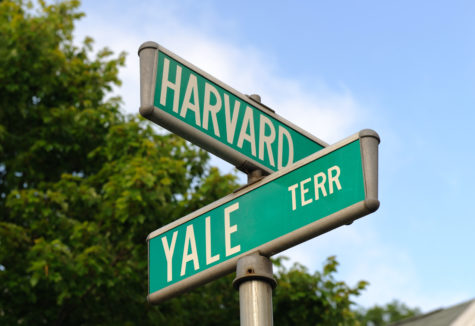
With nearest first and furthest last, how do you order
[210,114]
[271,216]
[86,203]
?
[271,216]
[210,114]
[86,203]

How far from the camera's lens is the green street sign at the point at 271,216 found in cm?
273

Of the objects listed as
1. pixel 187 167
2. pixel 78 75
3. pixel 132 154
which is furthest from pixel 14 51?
pixel 187 167

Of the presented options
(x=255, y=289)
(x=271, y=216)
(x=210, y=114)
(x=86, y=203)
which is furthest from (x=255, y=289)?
(x=86, y=203)

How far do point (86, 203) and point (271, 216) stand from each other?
262 inches

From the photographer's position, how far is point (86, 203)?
922cm

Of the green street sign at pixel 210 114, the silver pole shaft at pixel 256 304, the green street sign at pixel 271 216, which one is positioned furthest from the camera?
the green street sign at pixel 210 114

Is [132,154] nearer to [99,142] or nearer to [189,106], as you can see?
[99,142]

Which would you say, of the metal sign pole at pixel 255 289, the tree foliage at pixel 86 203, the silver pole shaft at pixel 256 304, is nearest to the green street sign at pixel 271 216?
the metal sign pole at pixel 255 289

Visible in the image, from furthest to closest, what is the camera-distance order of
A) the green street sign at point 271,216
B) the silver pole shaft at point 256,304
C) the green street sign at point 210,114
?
the green street sign at point 210,114, the green street sign at point 271,216, the silver pole shaft at point 256,304

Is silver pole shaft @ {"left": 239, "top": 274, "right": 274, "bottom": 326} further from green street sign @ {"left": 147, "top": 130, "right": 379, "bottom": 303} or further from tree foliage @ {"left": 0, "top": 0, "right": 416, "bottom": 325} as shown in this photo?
tree foliage @ {"left": 0, "top": 0, "right": 416, "bottom": 325}

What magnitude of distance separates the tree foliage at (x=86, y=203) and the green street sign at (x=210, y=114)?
5.19 meters

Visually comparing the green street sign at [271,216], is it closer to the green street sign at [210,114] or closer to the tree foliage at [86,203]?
the green street sign at [210,114]

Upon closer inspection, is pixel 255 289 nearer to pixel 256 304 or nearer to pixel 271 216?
pixel 256 304

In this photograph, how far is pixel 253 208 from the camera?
304cm
